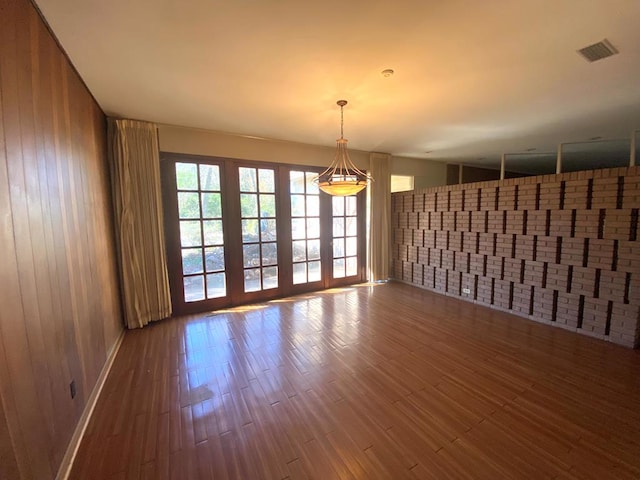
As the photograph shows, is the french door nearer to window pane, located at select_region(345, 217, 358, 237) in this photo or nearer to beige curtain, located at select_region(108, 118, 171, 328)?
window pane, located at select_region(345, 217, 358, 237)

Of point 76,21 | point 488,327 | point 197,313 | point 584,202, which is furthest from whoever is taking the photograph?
point 197,313

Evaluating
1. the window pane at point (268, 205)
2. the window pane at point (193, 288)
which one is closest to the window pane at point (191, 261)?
the window pane at point (193, 288)

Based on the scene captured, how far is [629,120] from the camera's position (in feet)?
11.5

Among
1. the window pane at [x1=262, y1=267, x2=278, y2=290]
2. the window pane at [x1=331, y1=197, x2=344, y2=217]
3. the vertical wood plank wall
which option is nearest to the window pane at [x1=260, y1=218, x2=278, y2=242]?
the window pane at [x1=262, y1=267, x2=278, y2=290]

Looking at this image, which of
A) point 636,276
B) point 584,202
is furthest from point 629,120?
point 636,276

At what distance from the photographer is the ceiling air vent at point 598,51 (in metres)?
1.93

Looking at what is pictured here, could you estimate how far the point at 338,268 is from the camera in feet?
17.7

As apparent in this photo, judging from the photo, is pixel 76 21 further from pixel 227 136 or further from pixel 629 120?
pixel 629 120

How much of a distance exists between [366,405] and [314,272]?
3162 mm

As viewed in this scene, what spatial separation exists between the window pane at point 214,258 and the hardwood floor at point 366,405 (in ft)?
3.21

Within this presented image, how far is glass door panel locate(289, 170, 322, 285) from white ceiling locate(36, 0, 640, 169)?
49.9 inches

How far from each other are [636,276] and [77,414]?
211 inches

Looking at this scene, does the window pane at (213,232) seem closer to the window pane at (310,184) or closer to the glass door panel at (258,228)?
the glass door panel at (258,228)

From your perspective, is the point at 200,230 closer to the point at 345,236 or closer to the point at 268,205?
the point at 268,205
